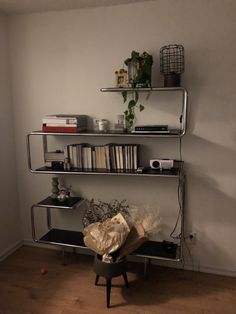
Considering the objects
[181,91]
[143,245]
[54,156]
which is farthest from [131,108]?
[143,245]

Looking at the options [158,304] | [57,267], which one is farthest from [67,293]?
[158,304]

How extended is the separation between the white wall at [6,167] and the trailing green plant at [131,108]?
118 centimetres

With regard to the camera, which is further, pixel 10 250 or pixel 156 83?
pixel 10 250

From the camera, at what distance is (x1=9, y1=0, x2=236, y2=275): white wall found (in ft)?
7.64

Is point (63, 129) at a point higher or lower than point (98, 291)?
higher

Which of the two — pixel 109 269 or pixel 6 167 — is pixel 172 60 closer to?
pixel 109 269

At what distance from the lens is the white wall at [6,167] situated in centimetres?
274

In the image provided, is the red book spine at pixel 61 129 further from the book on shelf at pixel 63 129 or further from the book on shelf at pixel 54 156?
the book on shelf at pixel 54 156

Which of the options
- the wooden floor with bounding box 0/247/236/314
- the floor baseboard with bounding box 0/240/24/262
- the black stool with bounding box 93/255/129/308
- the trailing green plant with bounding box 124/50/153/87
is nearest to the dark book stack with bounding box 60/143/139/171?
the trailing green plant with bounding box 124/50/153/87

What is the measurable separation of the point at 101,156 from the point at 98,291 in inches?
43.7

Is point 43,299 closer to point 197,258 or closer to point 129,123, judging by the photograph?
point 197,258

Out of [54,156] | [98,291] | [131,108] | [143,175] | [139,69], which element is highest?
[139,69]

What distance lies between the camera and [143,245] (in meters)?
2.60

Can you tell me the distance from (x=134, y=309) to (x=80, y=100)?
5.88 feet
